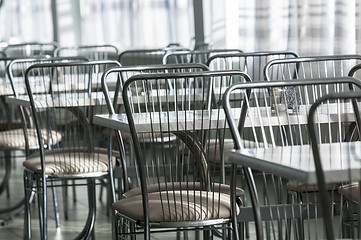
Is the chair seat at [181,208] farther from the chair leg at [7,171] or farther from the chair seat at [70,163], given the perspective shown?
the chair leg at [7,171]

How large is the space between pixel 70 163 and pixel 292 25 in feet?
6.57

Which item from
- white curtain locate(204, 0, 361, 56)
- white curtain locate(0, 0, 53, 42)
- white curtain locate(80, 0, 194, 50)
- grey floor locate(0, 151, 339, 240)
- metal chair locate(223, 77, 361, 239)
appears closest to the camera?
metal chair locate(223, 77, 361, 239)

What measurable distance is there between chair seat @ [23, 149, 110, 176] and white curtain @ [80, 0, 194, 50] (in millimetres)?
3259

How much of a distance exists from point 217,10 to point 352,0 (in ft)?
6.13

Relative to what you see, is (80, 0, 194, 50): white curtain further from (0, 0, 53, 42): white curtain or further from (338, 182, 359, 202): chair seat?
(338, 182, 359, 202): chair seat

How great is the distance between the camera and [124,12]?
7.86 m

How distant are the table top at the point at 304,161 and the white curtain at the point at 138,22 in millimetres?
4801

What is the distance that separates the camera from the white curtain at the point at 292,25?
174 inches

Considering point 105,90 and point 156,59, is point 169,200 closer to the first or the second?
point 105,90

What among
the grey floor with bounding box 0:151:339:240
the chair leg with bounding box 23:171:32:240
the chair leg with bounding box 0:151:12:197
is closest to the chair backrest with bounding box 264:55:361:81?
the grey floor with bounding box 0:151:339:240

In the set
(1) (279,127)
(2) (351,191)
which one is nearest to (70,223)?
(1) (279,127)

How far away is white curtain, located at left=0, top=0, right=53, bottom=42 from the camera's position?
10523 millimetres

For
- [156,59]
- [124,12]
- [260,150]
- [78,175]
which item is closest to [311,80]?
[260,150]

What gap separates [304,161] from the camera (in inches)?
70.1
